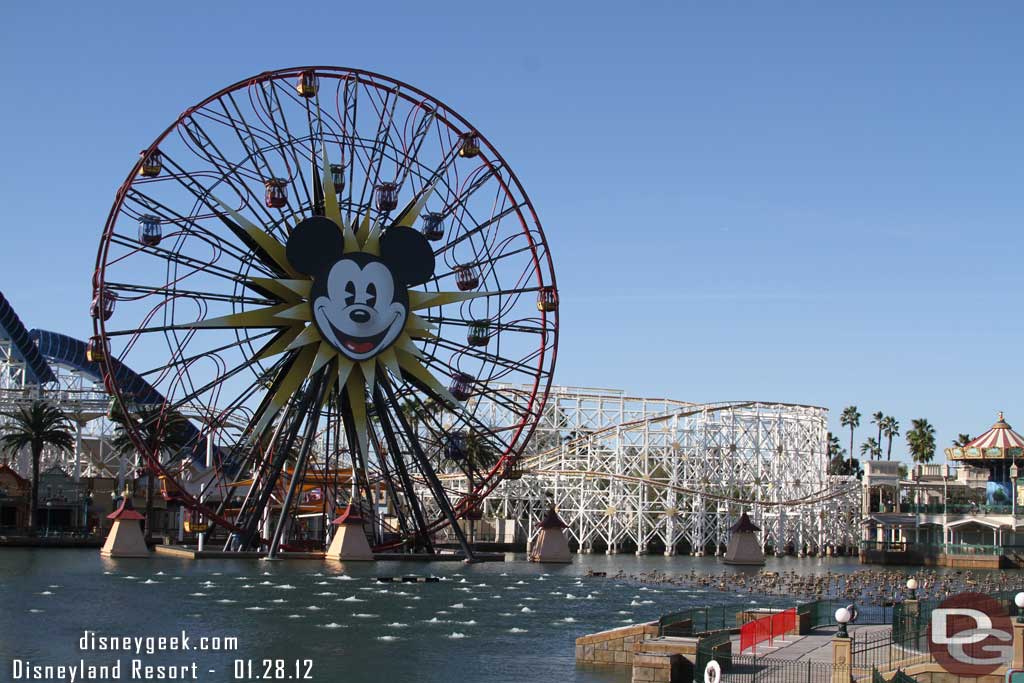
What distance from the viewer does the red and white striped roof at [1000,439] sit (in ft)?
338

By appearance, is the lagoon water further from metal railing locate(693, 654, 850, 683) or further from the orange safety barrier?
metal railing locate(693, 654, 850, 683)

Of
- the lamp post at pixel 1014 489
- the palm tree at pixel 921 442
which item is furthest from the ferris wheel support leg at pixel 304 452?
the palm tree at pixel 921 442

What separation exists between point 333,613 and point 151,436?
17.8 meters

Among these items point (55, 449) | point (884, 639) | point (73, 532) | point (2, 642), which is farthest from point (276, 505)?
point (884, 639)

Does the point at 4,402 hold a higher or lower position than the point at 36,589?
higher

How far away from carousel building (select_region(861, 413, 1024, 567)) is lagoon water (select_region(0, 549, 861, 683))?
130 ft

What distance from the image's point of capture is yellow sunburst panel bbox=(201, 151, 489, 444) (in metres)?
56.3

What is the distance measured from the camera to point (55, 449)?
108375mm

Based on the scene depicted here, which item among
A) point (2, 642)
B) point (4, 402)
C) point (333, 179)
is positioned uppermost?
point (333, 179)

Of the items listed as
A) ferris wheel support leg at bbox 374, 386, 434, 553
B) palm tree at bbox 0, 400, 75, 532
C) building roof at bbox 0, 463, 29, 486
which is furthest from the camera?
building roof at bbox 0, 463, 29, 486

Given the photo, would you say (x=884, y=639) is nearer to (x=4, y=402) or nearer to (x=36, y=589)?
(x=36, y=589)

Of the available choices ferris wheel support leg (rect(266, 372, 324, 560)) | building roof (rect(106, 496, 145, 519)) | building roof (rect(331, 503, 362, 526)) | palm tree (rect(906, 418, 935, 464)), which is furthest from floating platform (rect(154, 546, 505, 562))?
palm tree (rect(906, 418, 935, 464))

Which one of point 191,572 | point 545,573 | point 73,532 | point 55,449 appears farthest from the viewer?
point 55,449

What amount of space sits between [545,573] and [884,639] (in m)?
35.7
